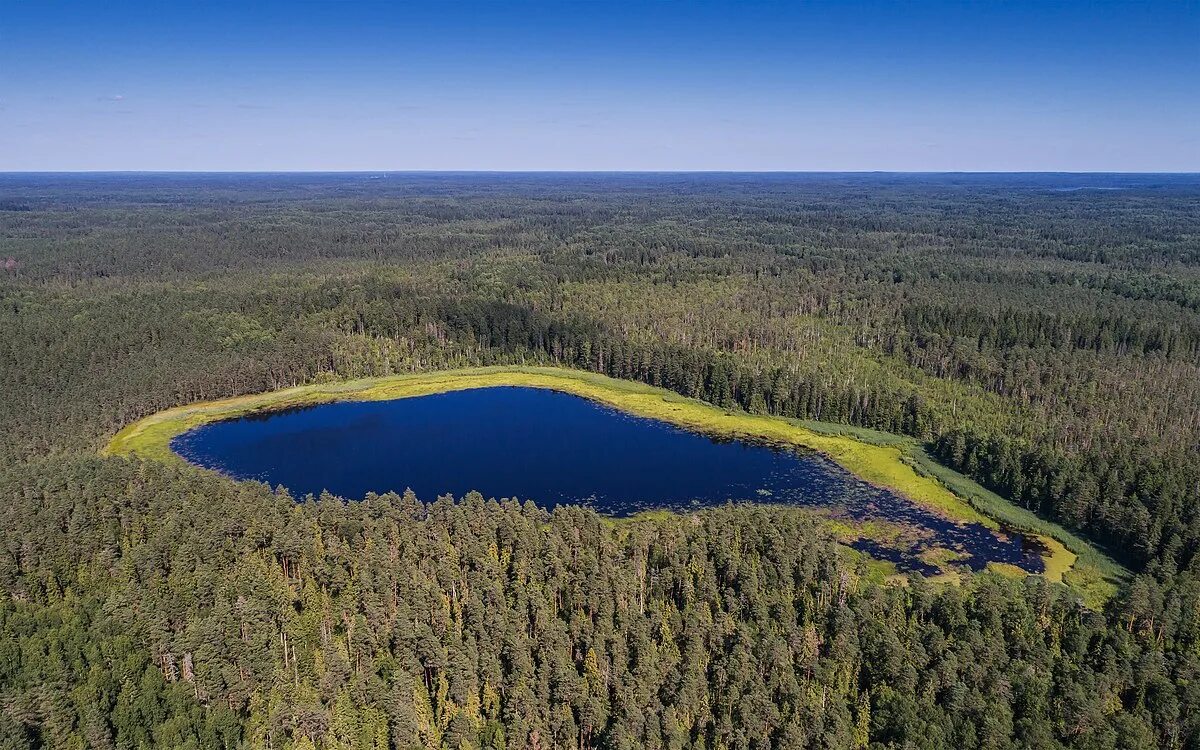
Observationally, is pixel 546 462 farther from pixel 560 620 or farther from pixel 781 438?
pixel 560 620

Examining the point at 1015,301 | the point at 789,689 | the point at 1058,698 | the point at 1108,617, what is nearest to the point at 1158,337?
the point at 1015,301

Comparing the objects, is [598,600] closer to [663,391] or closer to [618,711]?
[618,711]

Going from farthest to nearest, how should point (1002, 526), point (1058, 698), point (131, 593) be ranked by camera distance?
1. point (1002, 526)
2. point (131, 593)
3. point (1058, 698)

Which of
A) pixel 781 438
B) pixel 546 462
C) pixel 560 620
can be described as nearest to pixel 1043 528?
pixel 781 438

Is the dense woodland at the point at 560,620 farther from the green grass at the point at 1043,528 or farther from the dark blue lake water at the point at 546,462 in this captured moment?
the dark blue lake water at the point at 546,462

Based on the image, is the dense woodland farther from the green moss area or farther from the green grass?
the green moss area
